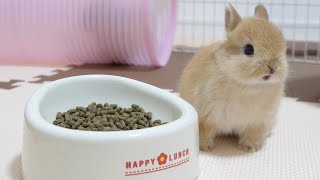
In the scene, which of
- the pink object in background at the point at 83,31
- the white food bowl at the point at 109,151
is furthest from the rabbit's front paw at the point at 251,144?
the pink object in background at the point at 83,31

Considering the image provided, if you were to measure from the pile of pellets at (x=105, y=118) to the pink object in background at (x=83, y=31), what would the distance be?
1.20 m

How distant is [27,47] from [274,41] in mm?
1724

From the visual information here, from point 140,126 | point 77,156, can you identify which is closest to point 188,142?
point 140,126

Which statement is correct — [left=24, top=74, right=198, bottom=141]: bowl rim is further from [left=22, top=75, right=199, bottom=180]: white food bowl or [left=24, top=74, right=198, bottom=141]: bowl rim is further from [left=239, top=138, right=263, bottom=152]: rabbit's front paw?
[left=239, top=138, right=263, bottom=152]: rabbit's front paw

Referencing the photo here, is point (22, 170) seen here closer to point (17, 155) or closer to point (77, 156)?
point (17, 155)

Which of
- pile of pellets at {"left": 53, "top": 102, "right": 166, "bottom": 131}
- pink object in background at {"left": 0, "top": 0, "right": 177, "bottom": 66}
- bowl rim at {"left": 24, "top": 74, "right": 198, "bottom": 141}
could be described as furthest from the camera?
pink object in background at {"left": 0, "top": 0, "right": 177, "bottom": 66}

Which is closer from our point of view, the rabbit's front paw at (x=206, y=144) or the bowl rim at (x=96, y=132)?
the bowl rim at (x=96, y=132)

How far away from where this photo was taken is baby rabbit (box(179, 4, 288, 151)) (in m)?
1.19

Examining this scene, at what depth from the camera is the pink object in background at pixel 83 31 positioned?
7.95 feet

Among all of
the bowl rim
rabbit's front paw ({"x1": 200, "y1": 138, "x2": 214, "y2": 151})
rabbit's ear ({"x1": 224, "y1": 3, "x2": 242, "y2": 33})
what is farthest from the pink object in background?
the bowl rim

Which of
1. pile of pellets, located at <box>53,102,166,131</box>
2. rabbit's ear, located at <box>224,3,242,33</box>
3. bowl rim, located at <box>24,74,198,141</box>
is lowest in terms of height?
pile of pellets, located at <box>53,102,166,131</box>

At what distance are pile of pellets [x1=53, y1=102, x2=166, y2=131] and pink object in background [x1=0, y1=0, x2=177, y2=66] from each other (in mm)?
1204

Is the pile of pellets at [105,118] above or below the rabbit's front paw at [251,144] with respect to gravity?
above

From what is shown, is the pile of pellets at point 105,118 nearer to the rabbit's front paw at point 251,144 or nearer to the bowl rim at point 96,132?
the bowl rim at point 96,132
